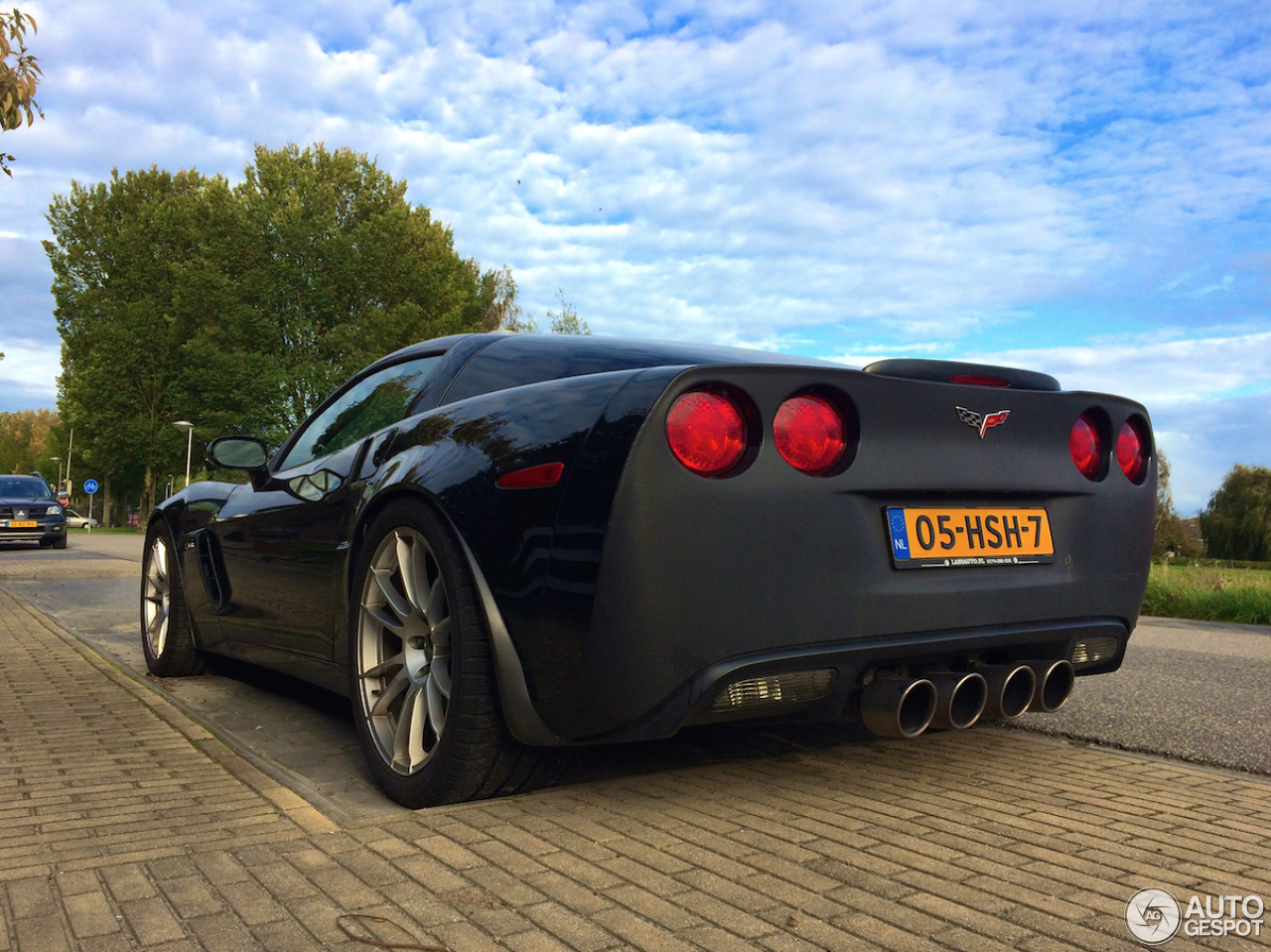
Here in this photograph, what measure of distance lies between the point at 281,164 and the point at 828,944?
35.9 metres

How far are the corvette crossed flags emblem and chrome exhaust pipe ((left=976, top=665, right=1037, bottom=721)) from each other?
1.99 ft

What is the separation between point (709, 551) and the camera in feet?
8.24

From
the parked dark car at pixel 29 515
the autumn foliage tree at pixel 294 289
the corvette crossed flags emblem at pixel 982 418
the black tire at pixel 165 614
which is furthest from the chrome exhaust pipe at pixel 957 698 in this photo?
the autumn foliage tree at pixel 294 289

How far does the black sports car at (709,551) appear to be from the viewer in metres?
2.52

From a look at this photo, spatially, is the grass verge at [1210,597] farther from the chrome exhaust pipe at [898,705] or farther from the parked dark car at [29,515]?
the parked dark car at [29,515]

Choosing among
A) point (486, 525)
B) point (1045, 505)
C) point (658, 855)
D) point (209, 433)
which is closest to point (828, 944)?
point (658, 855)

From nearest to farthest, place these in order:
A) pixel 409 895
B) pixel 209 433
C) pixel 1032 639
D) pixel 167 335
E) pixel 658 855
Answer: pixel 409 895 → pixel 658 855 → pixel 1032 639 → pixel 209 433 → pixel 167 335

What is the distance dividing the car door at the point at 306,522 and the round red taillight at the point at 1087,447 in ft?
6.66

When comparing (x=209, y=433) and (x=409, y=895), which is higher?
(x=209, y=433)

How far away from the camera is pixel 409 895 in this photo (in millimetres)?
2322

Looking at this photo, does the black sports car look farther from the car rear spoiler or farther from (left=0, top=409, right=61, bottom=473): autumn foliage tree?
(left=0, top=409, right=61, bottom=473): autumn foliage tree

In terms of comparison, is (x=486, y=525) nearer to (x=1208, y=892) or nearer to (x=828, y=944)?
(x=828, y=944)

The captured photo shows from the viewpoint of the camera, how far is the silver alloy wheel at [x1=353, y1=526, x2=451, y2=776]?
9.78 feet

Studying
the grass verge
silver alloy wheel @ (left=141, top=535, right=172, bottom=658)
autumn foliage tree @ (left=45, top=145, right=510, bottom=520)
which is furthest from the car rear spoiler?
autumn foliage tree @ (left=45, top=145, right=510, bottom=520)
